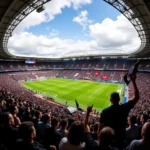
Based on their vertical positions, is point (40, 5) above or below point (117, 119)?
above

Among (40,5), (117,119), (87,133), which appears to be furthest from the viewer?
(40,5)

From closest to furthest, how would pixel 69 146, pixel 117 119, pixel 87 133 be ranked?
pixel 69 146 < pixel 87 133 < pixel 117 119

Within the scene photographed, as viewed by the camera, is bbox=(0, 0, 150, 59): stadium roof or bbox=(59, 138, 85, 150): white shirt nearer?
bbox=(59, 138, 85, 150): white shirt

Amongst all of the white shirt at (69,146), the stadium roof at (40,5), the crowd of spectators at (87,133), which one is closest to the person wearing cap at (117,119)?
the crowd of spectators at (87,133)

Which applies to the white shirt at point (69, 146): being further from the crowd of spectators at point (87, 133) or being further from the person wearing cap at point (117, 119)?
the person wearing cap at point (117, 119)

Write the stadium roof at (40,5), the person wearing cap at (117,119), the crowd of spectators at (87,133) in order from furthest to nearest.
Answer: the stadium roof at (40,5) → the person wearing cap at (117,119) → the crowd of spectators at (87,133)

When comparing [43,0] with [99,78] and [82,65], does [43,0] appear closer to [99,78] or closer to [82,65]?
[99,78]

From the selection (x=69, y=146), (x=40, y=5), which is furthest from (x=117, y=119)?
(x=40, y=5)

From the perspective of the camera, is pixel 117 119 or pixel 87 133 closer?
pixel 87 133

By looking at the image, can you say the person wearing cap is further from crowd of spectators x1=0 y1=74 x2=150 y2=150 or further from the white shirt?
the white shirt

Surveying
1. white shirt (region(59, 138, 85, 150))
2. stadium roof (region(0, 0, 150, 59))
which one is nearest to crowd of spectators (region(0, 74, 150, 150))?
white shirt (region(59, 138, 85, 150))

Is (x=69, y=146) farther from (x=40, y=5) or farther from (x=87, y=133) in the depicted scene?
(x=40, y=5)

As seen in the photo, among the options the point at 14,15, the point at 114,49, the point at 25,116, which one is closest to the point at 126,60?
the point at 114,49

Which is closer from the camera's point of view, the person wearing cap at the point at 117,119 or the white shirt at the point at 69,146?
the white shirt at the point at 69,146
